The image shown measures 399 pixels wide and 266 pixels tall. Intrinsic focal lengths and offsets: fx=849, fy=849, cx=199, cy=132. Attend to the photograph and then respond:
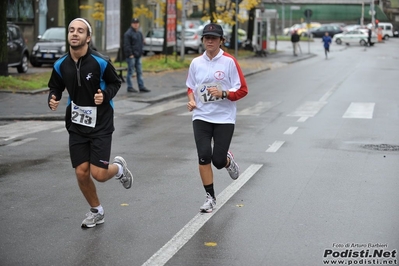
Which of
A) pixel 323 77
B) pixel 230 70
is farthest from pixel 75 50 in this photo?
pixel 323 77

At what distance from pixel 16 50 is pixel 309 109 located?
1248cm

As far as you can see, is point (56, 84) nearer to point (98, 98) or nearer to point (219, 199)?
point (98, 98)

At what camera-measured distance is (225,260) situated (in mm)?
6113

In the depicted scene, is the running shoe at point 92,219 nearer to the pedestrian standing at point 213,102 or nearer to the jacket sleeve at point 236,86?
the pedestrian standing at point 213,102

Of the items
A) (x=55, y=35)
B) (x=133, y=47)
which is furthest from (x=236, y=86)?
(x=55, y=35)

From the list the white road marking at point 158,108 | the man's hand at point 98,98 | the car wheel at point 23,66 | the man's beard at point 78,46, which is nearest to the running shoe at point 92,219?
the man's hand at point 98,98

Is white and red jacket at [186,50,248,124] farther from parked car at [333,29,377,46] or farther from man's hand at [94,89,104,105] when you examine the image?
parked car at [333,29,377,46]

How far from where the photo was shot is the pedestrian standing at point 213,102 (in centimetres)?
798

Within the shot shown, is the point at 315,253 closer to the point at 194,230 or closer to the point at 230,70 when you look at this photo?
the point at 194,230

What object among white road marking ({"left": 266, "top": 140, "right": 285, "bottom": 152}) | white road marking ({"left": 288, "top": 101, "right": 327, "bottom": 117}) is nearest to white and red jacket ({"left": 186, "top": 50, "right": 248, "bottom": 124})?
white road marking ({"left": 266, "top": 140, "right": 285, "bottom": 152})

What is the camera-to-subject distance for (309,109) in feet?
60.9

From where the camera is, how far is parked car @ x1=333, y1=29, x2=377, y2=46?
75125 mm

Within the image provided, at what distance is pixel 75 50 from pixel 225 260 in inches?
88.0

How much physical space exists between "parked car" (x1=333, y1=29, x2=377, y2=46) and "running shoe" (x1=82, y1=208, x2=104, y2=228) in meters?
69.1
